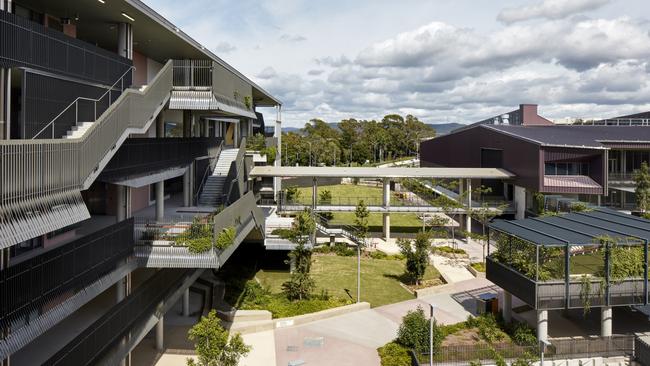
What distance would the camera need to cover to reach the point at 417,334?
22.1 metres

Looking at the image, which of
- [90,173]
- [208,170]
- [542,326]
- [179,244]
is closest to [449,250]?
[542,326]

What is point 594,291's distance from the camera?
72.8 ft

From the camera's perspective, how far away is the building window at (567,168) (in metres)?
43.5

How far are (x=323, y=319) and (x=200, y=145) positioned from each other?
1139cm

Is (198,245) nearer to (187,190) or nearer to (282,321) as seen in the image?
(187,190)

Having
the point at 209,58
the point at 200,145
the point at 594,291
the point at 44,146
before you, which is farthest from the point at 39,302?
the point at 594,291

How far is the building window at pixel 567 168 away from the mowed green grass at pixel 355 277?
1506 cm

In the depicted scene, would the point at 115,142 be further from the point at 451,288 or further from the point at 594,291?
the point at 451,288

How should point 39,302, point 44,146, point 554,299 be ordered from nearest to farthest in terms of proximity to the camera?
point 44,146 → point 39,302 → point 554,299

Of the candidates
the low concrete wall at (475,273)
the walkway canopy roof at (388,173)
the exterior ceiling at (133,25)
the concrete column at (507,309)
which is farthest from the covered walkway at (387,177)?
the exterior ceiling at (133,25)

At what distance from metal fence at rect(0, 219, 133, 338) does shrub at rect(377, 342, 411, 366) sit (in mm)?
12026

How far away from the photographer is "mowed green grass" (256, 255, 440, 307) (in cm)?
3112

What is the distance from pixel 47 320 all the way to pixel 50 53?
6.68 meters

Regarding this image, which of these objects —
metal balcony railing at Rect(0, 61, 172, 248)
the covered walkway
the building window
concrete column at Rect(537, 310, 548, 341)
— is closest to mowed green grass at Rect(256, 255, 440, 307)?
the covered walkway
